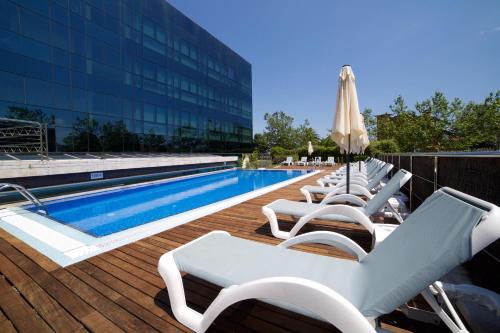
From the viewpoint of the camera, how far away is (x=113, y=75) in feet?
52.6

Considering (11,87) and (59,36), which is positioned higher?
(59,36)

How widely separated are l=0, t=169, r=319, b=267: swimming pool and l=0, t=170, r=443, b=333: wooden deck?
0.28m

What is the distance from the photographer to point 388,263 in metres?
1.61

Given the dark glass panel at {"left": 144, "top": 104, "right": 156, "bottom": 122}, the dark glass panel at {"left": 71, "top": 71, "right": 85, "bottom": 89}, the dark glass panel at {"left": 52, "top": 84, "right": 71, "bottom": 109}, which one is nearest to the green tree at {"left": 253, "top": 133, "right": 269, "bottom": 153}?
the dark glass panel at {"left": 144, "top": 104, "right": 156, "bottom": 122}

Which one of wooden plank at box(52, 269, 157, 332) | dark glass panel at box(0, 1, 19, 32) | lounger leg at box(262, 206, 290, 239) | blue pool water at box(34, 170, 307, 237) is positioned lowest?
blue pool water at box(34, 170, 307, 237)

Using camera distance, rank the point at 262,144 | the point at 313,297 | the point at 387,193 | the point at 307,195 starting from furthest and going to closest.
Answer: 1. the point at 262,144
2. the point at 307,195
3. the point at 387,193
4. the point at 313,297

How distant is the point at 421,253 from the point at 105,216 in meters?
7.88

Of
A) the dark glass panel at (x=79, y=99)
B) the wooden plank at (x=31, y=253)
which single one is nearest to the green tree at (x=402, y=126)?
the dark glass panel at (x=79, y=99)

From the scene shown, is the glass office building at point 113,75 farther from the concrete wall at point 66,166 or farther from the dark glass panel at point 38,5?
the concrete wall at point 66,166

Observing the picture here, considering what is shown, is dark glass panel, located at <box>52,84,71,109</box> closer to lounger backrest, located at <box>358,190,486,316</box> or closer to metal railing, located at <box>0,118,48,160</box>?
metal railing, located at <box>0,118,48,160</box>

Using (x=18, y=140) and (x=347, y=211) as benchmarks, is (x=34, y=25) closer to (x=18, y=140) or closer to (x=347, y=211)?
(x=18, y=140)

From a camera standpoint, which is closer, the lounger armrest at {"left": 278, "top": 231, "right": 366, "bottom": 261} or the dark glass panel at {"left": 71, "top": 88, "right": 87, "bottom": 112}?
the lounger armrest at {"left": 278, "top": 231, "right": 366, "bottom": 261}

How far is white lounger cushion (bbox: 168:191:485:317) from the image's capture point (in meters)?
1.22

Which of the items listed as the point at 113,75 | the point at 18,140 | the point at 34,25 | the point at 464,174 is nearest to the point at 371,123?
the point at 113,75
